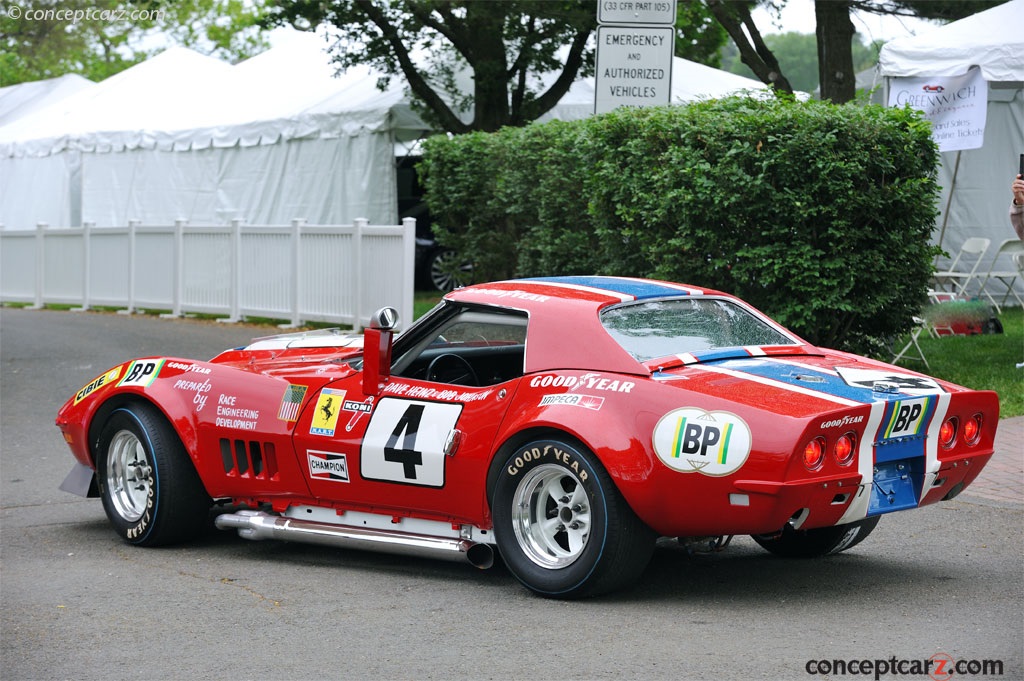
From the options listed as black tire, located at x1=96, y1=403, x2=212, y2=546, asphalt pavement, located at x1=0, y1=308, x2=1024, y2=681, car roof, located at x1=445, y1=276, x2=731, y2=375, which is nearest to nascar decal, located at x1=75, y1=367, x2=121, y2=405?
black tire, located at x1=96, y1=403, x2=212, y2=546

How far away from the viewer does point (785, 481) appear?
4766 millimetres

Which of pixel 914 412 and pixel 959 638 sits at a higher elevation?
pixel 914 412

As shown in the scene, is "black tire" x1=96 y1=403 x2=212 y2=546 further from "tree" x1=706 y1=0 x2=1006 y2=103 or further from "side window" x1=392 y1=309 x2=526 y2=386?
"tree" x1=706 y1=0 x2=1006 y2=103

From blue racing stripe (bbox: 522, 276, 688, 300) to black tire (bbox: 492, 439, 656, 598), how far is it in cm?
102

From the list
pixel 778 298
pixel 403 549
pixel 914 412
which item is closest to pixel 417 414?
pixel 403 549

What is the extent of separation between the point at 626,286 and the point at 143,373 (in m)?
2.55

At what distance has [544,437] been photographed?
5.31 meters

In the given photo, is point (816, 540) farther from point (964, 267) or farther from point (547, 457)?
point (964, 267)

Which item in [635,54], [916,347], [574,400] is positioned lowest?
[916,347]

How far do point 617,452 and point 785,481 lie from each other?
2.14 ft

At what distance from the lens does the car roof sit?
5.42m

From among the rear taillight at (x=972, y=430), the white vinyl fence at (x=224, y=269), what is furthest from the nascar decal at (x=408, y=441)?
the white vinyl fence at (x=224, y=269)

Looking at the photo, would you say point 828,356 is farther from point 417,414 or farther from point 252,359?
point 252,359

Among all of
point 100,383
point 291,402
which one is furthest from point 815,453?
point 100,383
